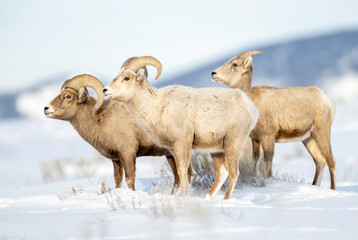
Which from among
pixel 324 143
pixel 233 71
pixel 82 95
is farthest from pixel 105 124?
pixel 324 143

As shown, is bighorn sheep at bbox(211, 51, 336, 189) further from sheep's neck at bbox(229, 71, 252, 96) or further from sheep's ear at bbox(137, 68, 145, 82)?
sheep's ear at bbox(137, 68, 145, 82)

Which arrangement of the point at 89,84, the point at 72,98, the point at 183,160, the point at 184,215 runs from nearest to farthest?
the point at 184,215
the point at 183,160
the point at 89,84
the point at 72,98

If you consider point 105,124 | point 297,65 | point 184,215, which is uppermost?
point 105,124

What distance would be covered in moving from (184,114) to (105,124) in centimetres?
184

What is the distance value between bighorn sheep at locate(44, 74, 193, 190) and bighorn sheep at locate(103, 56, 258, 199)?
107cm

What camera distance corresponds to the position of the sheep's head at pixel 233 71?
34.4 ft

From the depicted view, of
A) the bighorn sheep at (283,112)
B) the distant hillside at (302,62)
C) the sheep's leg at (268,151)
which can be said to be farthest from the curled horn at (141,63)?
the distant hillside at (302,62)

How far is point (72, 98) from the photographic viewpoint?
9.14 metres

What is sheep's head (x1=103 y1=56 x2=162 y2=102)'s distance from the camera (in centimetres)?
761

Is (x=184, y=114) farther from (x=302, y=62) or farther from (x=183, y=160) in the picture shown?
(x=302, y=62)

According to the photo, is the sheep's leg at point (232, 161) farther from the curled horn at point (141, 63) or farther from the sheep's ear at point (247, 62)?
the sheep's ear at point (247, 62)

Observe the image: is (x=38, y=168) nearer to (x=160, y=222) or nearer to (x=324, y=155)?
(x=324, y=155)

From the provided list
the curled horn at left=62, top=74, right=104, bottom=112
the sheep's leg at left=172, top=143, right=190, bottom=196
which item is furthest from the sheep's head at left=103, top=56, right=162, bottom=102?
the curled horn at left=62, top=74, right=104, bottom=112

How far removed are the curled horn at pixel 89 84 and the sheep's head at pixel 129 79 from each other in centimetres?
122
